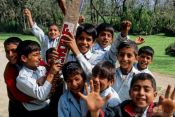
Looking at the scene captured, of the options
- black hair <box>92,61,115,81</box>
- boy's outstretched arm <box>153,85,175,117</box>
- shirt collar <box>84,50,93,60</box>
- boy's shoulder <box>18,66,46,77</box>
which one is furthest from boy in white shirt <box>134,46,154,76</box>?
boy's outstretched arm <box>153,85,175,117</box>

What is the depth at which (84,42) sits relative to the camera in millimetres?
3131

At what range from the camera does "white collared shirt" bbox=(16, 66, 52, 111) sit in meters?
2.62

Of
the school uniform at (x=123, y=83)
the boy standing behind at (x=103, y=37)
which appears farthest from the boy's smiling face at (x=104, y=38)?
the school uniform at (x=123, y=83)

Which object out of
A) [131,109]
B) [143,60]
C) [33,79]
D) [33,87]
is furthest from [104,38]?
[131,109]

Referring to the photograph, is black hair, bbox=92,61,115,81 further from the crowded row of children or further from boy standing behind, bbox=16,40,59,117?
boy standing behind, bbox=16,40,59,117

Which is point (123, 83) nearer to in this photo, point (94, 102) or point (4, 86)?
point (94, 102)

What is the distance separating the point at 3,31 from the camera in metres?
37.9

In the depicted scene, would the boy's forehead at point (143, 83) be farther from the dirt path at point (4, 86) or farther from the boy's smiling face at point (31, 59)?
the dirt path at point (4, 86)

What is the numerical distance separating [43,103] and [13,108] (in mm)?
303

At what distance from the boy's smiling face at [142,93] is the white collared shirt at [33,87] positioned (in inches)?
24.1

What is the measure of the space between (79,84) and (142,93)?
0.46m

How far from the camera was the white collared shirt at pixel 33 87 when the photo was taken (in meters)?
2.62

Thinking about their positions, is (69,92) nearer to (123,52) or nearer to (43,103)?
(43,103)

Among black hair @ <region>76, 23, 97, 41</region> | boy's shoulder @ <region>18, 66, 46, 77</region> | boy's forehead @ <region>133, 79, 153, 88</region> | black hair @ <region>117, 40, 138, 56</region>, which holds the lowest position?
boy's forehead @ <region>133, 79, 153, 88</region>
